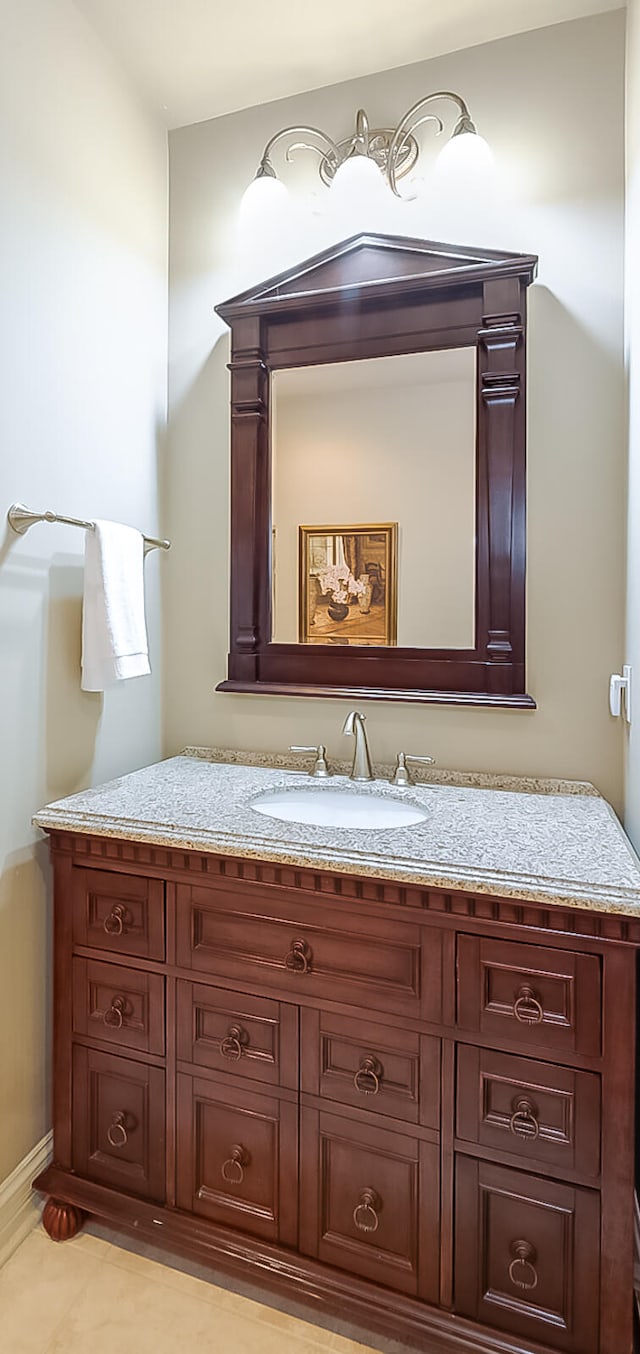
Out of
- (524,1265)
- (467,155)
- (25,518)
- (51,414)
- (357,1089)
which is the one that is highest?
(467,155)

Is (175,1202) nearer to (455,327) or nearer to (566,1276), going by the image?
(566,1276)

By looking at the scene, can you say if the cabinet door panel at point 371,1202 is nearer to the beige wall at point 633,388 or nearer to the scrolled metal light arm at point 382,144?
the beige wall at point 633,388

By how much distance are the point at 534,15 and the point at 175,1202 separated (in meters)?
2.68

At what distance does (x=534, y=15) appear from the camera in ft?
5.18

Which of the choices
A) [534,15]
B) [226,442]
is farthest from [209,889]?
[534,15]

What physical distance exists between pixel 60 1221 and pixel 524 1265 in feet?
3.08

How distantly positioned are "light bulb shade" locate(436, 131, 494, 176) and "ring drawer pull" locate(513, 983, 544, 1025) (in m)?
1.74

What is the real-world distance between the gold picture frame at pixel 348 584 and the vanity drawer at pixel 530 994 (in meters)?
0.86

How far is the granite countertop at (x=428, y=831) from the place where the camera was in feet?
3.56

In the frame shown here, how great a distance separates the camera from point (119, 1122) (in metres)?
1.41

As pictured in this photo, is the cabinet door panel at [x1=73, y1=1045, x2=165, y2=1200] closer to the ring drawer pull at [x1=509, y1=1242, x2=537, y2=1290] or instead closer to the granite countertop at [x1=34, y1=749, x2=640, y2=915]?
the granite countertop at [x1=34, y1=749, x2=640, y2=915]

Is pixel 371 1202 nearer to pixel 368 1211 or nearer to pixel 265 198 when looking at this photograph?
pixel 368 1211

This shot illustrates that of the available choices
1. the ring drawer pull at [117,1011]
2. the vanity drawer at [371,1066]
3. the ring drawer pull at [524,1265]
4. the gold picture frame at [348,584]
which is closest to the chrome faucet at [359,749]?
the gold picture frame at [348,584]

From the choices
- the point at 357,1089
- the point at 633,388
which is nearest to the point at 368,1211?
the point at 357,1089
